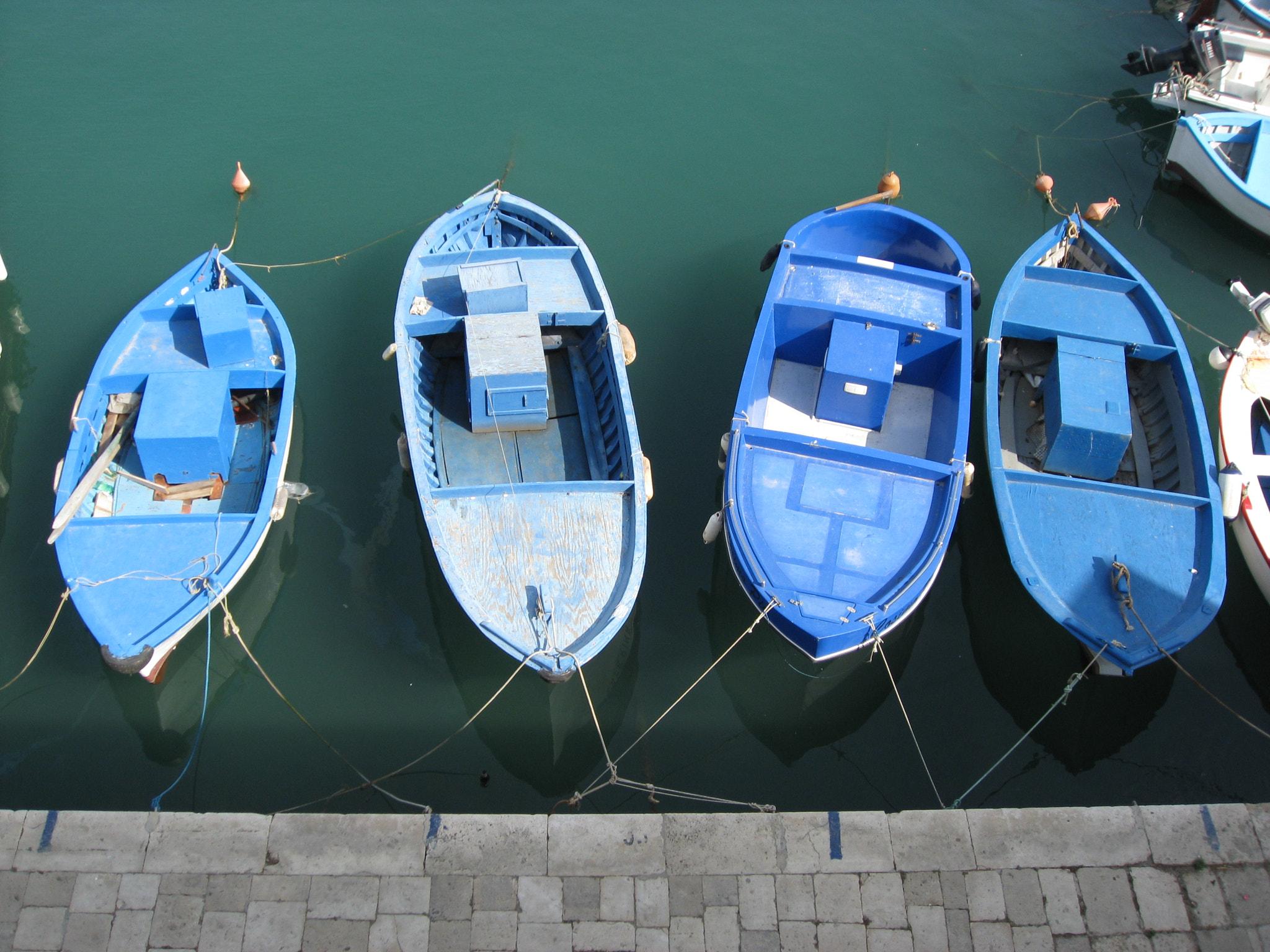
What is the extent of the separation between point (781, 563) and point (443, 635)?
15.9 feet

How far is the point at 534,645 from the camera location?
11.2m

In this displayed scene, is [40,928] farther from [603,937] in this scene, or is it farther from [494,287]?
[494,287]

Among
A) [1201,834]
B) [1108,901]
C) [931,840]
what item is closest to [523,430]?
[931,840]

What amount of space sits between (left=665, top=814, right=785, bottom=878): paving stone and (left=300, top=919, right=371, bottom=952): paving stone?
336cm

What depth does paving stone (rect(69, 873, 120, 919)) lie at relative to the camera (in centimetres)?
999

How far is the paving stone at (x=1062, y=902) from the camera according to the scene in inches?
401

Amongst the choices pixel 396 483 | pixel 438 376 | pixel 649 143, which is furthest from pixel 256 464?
pixel 649 143

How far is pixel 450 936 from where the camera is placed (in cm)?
1000

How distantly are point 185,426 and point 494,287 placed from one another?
489 centimetres

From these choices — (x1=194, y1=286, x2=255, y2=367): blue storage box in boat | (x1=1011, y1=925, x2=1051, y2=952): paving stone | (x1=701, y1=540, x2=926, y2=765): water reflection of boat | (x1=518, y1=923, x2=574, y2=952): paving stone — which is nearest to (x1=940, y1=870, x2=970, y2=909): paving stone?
(x1=1011, y1=925, x2=1051, y2=952): paving stone

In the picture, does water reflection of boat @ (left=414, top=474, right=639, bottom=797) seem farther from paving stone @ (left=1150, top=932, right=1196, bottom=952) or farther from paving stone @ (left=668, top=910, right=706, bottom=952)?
paving stone @ (left=1150, top=932, right=1196, bottom=952)

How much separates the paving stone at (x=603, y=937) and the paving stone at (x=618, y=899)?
7 centimetres

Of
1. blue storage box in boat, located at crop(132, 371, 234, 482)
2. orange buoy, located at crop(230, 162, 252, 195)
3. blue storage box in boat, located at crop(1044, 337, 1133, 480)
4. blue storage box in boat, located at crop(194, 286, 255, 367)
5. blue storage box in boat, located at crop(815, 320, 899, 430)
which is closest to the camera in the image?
blue storage box in boat, located at crop(132, 371, 234, 482)

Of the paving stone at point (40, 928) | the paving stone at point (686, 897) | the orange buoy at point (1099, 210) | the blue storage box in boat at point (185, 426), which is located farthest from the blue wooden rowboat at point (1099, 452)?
the paving stone at point (40, 928)
